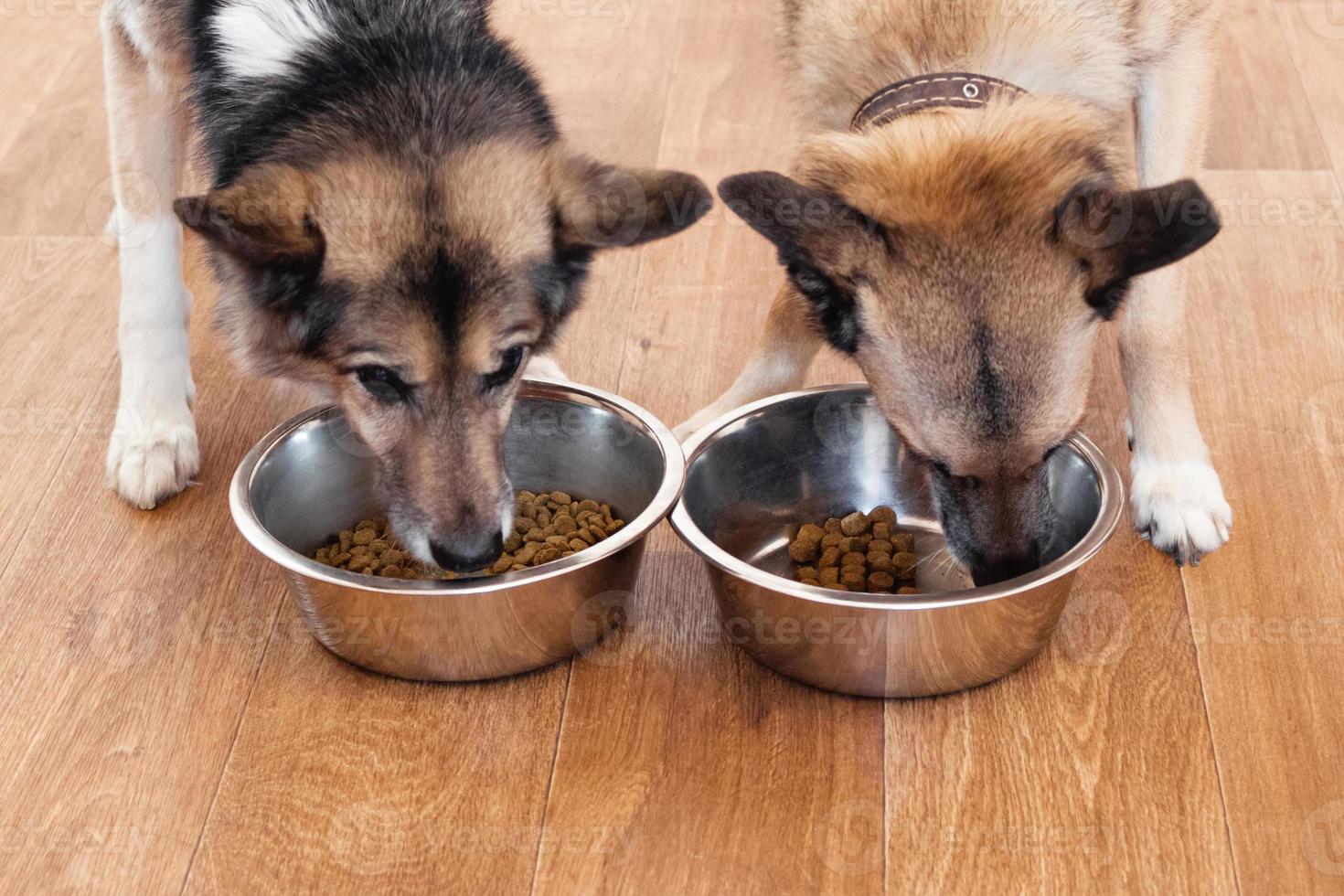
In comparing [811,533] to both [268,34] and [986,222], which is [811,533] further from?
[268,34]

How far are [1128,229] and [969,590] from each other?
23.7 inches

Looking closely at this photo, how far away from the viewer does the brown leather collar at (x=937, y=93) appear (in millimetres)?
2324

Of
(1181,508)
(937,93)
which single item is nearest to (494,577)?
(937,93)

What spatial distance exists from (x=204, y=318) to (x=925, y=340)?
2.07 metres

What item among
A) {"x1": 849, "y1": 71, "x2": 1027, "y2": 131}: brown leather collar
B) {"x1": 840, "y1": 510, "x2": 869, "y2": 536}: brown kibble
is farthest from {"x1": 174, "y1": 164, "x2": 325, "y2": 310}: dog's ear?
{"x1": 840, "y1": 510, "x2": 869, "y2": 536}: brown kibble

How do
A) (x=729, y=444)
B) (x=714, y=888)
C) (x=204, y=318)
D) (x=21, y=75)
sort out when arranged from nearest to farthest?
(x=714, y=888) → (x=729, y=444) → (x=204, y=318) → (x=21, y=75)

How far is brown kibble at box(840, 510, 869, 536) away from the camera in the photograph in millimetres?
2584


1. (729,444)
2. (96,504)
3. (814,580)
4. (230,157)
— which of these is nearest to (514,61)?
(230,157)

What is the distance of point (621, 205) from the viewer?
224cm

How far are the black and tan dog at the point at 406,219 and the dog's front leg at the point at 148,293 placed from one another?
0.36 meters

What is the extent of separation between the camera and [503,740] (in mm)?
2289

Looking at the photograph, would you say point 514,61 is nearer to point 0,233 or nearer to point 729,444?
point 729,444

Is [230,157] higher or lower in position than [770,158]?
higher

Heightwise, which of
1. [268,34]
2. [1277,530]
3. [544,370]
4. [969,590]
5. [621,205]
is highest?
[268,34]
